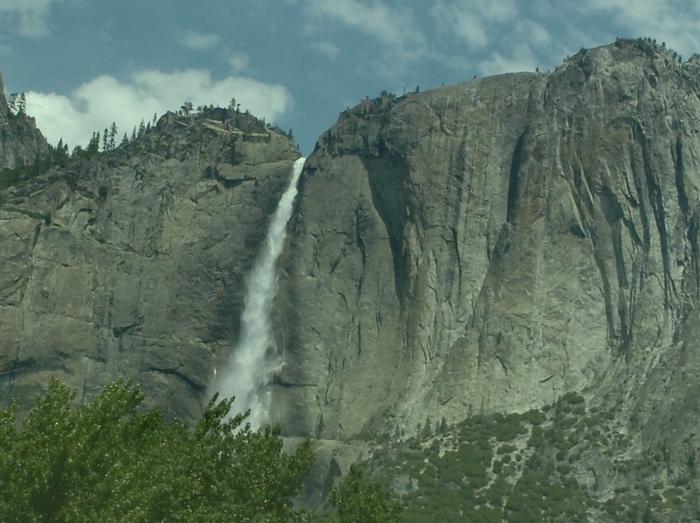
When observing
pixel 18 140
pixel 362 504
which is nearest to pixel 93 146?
pixel 18 140

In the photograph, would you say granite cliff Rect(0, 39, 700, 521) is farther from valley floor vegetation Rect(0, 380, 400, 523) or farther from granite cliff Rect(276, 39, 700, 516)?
valley floor vegetation Rect(0, 380, 400, 523)

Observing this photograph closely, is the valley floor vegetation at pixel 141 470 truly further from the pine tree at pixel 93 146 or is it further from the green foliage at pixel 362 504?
the pine tree at pixel 93 146

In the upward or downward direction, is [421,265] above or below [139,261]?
above

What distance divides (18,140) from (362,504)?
97724 mm

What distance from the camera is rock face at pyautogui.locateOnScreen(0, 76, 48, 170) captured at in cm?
13600

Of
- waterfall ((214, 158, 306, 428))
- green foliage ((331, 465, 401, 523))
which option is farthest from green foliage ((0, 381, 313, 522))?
waterfall ((214, 158, 306, 428))

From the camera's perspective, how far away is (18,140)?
13900 cm

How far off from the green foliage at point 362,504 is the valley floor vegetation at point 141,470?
0.12ft

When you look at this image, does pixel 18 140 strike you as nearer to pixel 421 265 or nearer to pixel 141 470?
pixel 421 265

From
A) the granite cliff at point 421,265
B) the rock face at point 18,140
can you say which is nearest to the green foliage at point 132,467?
the granite cliff at point 421,265

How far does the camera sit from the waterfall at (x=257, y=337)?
10381cm

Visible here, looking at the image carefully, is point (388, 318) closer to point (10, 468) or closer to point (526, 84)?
point (526, 84)

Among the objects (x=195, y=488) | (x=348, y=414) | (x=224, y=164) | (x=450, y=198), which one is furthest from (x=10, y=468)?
(x=224, y=164)

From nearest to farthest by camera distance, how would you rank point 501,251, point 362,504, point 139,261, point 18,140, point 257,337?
point 362,504, point 501,251, point 257,337, point 139,261, point 18,140
